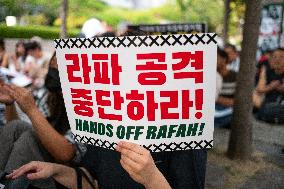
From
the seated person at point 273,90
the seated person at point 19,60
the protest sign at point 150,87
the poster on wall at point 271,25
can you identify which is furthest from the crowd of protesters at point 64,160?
the poster on wall at point 271,25

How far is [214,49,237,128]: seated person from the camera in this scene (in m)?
6.61

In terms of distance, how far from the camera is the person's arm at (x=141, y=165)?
1.39 meters

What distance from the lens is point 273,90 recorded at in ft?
23.7

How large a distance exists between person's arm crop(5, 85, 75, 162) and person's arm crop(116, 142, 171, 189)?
0.94 meters

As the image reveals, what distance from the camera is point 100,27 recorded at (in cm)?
754

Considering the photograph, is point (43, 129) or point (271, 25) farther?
point (271, 25)

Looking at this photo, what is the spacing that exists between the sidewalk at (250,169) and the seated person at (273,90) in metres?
1.11

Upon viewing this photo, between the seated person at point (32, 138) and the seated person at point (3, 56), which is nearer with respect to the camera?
the seated person at point (32, 138)

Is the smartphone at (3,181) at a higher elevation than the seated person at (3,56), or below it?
below

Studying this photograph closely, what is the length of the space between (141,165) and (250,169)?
3409 millimetres

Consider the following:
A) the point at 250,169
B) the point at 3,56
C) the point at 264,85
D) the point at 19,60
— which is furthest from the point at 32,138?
the point at 19,60

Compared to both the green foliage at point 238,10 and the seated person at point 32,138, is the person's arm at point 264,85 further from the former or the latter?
the seated person at point 32,138

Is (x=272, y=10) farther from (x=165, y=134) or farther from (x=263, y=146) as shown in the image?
(x=165, y=134)

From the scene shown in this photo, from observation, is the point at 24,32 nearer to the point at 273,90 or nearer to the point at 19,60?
the point at 19,60
